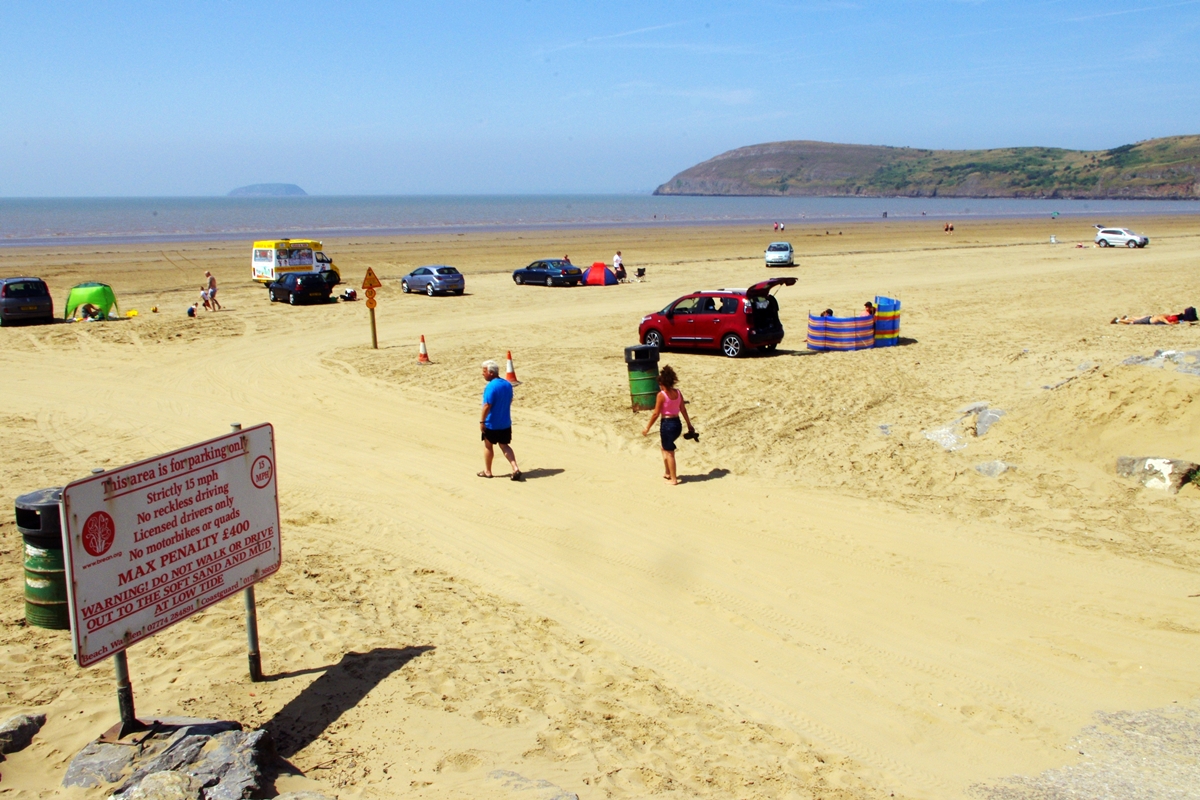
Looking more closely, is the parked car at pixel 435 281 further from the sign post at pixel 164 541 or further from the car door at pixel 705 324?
the sign post at pixel 164 541

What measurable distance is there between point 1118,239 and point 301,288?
4647cm

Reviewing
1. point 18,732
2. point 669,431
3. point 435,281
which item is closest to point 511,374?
point 669,431

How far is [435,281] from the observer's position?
3391cm

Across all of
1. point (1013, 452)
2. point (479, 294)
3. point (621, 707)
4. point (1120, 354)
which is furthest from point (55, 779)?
point (479, 294)

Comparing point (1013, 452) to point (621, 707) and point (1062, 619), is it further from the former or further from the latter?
point (621, 707)

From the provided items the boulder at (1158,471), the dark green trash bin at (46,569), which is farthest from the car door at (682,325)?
the dark green trash bin at (46,569)

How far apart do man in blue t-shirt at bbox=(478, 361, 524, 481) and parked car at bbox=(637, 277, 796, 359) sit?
8824 millimetres

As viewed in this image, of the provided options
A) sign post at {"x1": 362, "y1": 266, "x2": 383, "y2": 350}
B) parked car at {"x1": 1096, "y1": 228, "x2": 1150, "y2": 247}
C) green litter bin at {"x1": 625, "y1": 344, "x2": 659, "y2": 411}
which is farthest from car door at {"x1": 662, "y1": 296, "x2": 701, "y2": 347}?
parked car at {"x1": 1096, "y1": 228, "x2": 1150, "y2": 247}

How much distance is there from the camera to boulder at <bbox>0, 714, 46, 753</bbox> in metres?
5.56

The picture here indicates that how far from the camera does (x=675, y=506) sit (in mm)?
11320

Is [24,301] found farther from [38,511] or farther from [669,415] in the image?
[38,511]

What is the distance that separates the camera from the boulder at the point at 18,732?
5559 millimetres

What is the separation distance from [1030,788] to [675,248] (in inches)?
2339

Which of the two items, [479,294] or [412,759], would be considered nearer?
[412,759]
